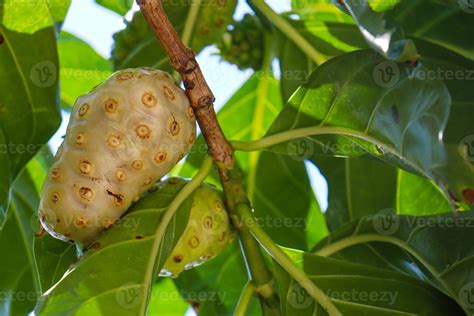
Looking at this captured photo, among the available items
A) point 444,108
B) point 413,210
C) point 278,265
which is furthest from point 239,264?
point 444,108

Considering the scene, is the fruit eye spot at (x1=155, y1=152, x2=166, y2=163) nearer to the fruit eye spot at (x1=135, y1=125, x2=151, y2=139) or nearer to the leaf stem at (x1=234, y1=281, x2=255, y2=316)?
the fruit eye spot at (x1=135, y1=125, x2=151, y2=139)

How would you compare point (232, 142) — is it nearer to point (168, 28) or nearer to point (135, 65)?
point (168, 28)

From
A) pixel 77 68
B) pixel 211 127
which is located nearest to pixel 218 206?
pixel 211 127

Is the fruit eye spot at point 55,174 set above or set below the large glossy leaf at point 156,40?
below

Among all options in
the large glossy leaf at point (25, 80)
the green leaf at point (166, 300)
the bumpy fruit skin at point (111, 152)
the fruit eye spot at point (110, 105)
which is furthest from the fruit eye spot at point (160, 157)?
the green leaf at point (166, 300)

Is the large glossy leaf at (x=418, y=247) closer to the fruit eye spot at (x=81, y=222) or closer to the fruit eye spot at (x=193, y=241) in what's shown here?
the fruit eye spot at (x=193, y=241)

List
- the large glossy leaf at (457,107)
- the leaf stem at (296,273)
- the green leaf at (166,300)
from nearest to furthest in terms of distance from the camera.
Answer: the large glossy leaf at (457,107) < the leaf stem at (296,273) < the green leaf at (166,300)

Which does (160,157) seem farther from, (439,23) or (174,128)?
(439,23)

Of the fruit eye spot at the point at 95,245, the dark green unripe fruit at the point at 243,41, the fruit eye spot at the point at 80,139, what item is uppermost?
the dark green unripe fruit at the point at 243,41
